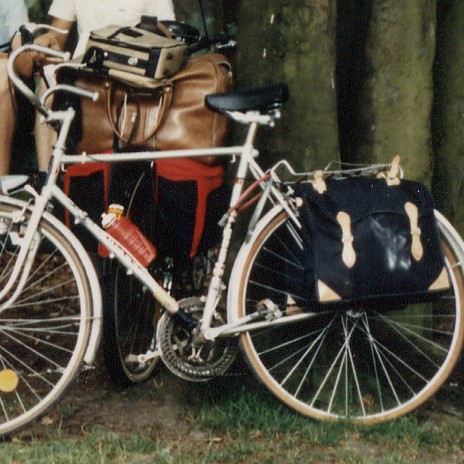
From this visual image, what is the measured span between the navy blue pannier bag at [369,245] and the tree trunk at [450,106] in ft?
4.03

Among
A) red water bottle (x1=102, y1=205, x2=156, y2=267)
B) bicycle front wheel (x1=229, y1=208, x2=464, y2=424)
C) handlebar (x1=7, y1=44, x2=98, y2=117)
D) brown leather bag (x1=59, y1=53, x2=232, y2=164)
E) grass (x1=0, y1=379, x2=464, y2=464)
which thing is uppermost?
handlebar (x1=7, y1=44, x2=98, y2=117)

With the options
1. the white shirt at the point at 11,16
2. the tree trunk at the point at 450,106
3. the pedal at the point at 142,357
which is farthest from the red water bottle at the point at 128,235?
the white shirt at the point at 11,16

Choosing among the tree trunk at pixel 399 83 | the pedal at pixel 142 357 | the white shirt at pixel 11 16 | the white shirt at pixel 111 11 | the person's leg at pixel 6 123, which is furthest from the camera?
the white shirt at pixel 11 16

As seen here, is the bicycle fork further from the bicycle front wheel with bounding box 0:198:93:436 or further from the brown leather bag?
the brown leather bag

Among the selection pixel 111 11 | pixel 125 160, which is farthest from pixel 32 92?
pixel 111 11

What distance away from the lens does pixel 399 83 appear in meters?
4.78

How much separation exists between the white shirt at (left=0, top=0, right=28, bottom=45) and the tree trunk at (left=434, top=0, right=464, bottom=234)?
2.40 m

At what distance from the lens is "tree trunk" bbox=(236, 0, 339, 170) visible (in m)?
4.50

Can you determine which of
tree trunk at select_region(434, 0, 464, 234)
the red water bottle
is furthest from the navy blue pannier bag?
tree trunk at select_region(434, 0, 464, 234)

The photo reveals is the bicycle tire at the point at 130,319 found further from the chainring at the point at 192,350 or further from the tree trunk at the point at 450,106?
the tree trunk at the point at 450,106

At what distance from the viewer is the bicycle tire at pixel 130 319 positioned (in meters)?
4.49

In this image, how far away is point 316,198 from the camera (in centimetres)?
407

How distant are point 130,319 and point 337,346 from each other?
3.29ft

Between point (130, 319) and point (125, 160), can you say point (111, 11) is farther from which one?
point (130, 319)
